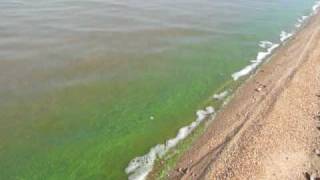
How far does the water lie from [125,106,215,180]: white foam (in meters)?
0.22

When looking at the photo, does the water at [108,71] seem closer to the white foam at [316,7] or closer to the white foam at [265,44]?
the white foam at [265,44]

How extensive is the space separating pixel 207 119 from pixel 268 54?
27.4ft

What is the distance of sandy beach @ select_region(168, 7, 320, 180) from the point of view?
488 inches

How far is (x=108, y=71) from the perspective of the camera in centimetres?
1984

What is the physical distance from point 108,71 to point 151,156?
6.50 meters

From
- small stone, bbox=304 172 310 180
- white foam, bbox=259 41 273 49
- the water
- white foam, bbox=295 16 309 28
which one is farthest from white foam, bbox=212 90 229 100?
white foam, bbox=295 16 309 28

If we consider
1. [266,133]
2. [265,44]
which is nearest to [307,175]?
[266,133]

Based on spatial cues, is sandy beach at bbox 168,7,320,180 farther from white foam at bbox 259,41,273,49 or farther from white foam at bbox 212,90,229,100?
white foam at bbox 259,41,273,49

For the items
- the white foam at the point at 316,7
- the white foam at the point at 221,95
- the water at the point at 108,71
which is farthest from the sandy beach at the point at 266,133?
the white foam at the point at 316,7

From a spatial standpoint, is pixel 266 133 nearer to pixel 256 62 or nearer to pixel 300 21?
pixel 256 62

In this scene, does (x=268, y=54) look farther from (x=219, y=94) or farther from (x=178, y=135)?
(x=178, y=135)

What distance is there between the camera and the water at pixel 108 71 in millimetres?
14570

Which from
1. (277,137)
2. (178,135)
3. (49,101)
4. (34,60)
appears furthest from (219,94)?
(34,60)

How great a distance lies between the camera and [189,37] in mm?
24797
